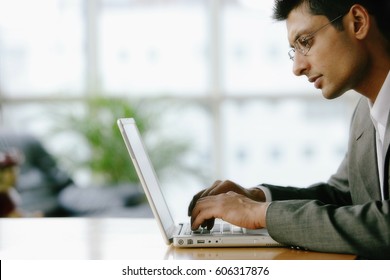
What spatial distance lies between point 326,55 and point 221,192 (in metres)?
0.47

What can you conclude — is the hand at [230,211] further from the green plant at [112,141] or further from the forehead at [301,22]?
the green plant at [112,141]

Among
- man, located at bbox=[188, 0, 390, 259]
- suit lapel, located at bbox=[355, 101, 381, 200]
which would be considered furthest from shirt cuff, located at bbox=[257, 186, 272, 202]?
suit lapel, located at bbox=[355, 101, 381, 200]

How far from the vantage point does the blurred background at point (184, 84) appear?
6141mm

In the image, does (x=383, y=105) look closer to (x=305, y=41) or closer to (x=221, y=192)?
(x=305, y=41)

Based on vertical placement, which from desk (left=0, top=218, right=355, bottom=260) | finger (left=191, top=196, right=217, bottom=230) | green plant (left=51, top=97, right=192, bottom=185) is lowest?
green plant (left=51, top=97, right=192, bottom=185)

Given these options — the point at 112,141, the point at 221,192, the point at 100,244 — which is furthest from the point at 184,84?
the point at 100,244

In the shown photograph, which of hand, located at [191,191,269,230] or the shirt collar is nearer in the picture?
hand, located at [191,191,269,230]

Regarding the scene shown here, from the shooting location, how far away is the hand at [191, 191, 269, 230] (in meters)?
1.69

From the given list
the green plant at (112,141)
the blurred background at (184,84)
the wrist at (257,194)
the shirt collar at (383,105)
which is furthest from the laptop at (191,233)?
the blurred background at (184,84)

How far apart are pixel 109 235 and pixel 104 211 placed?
110 inches

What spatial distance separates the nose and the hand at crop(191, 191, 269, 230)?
1.34ft

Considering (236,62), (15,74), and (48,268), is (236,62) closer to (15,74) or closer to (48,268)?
(15,74)

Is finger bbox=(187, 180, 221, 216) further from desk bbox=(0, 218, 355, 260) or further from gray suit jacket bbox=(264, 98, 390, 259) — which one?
gray suit jacket bbox=(264, 98, 390, 259)

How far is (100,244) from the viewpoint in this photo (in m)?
1.87
